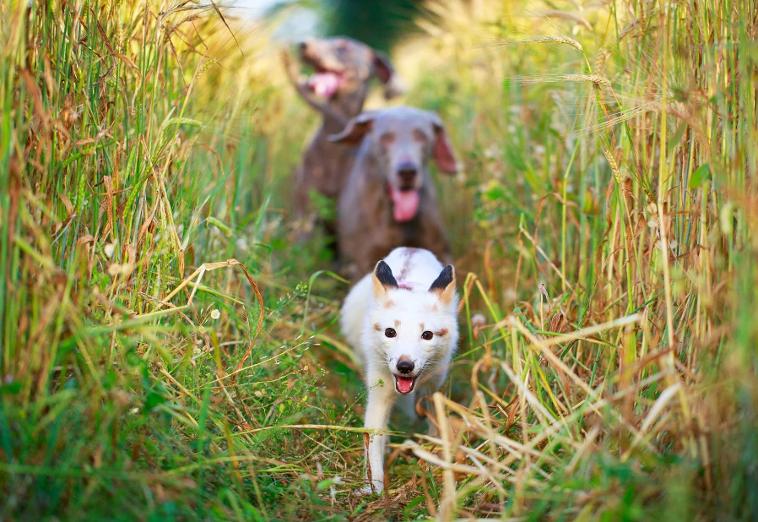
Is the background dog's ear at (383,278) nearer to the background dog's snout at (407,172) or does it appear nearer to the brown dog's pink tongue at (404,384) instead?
the brown dog's pink tongue at (404,384)

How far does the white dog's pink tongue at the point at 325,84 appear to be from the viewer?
24.7ft

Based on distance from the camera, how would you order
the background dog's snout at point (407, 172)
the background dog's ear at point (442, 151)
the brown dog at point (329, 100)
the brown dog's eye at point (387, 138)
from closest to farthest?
the background dog's snout at point (407, 172)
the brown dog's eye at point (387, 138)
the background dog's ear at point (442, 151)
the brown dog at point (329, 100)

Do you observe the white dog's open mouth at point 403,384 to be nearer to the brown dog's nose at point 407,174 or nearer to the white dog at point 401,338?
the white dog at point 401,338

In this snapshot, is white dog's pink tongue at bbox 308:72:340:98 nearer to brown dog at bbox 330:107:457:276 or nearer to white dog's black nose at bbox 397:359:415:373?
A: brown dog at bbox 330:107:457:276

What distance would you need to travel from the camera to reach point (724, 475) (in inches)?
95.3

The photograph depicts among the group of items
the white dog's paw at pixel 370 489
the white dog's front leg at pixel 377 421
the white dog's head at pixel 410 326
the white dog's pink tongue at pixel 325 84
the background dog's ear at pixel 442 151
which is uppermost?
the white dog's pink tongue at pixel 325 84

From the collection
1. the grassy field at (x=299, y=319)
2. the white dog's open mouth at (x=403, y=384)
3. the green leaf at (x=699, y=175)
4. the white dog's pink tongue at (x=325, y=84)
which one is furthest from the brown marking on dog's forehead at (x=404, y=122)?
the green leaf at (x=699, y=175)

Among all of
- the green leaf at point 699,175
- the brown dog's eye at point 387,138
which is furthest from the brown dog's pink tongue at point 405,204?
the green leaf at point 699,175

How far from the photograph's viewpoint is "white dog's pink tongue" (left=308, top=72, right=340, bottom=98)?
Result: 7531 mm

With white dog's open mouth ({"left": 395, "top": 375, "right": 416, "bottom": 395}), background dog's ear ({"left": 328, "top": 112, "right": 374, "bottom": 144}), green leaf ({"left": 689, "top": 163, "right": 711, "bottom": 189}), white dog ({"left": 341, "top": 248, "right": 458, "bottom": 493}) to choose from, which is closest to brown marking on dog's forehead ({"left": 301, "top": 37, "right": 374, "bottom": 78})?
background dog's ear ({"left": 328, "top": 112, "right": 374, "bottom": 144})

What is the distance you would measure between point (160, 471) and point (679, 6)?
261cm

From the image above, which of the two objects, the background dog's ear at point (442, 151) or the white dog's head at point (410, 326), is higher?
the background dog's ear at point (442, 151)

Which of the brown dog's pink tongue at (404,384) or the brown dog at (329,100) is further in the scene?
the brown dog at (329,100)

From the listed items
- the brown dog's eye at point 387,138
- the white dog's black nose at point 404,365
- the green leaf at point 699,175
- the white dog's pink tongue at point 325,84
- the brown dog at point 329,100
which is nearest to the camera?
the green leaf at point 699,175
